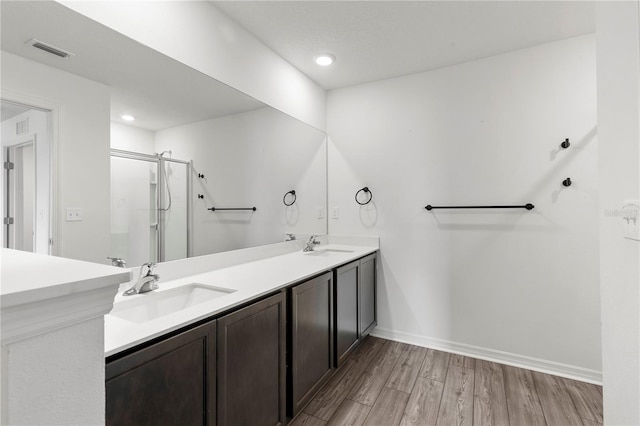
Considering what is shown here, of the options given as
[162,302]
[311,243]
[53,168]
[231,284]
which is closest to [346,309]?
[311,243]

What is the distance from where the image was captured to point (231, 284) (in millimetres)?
1557

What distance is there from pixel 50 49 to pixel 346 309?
2.13m

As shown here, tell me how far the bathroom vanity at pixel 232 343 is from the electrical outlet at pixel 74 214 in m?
0.38

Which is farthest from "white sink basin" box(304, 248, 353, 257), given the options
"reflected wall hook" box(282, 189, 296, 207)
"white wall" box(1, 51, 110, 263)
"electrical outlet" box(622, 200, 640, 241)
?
"electrical outlet" box(622, 200, 640, 241)

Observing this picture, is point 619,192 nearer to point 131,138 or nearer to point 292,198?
point 131,138

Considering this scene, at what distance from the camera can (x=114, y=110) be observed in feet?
4.57

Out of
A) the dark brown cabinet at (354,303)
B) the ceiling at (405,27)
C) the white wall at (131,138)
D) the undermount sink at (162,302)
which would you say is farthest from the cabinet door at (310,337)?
the ceiling at (405,27)

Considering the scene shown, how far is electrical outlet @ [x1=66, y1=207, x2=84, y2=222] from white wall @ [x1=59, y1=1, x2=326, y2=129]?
0.80m

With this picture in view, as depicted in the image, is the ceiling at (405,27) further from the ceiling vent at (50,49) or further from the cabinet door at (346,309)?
the cabinet door at (346,309)

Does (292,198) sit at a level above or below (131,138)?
below

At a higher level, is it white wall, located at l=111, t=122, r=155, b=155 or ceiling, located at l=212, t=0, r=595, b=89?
ceiling, located at l=212, t=0, r=595, b=89

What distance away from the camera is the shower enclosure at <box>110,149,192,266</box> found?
1.41m

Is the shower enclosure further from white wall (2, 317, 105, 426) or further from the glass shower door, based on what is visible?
white wall (2, 317, 105, 426)

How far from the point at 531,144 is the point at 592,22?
2.67ft
